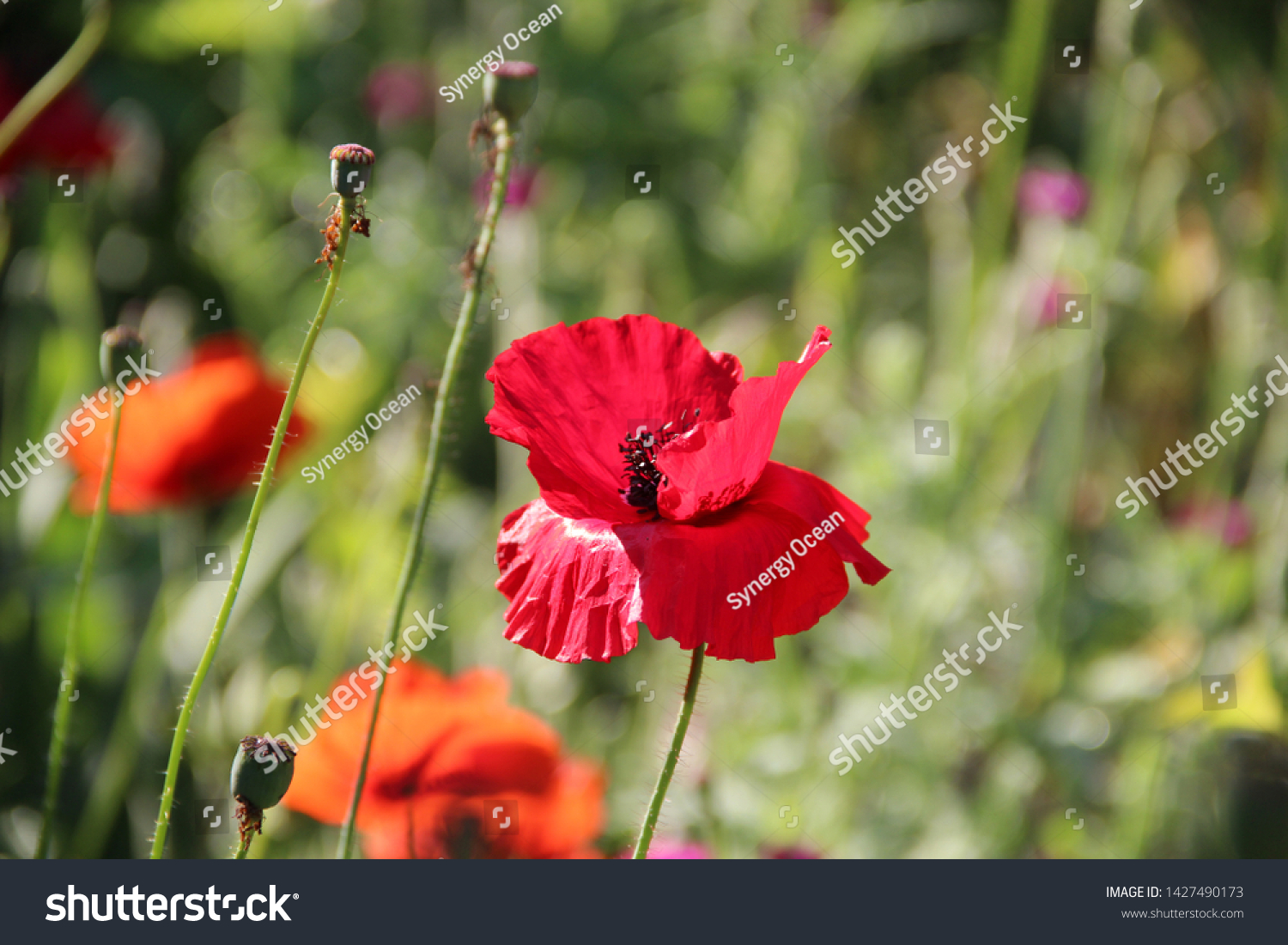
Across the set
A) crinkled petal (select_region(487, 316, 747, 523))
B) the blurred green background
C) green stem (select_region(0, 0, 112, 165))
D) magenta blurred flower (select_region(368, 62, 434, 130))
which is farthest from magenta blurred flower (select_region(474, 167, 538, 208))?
crinkled petal (select_region(487, 316, 747, 523))

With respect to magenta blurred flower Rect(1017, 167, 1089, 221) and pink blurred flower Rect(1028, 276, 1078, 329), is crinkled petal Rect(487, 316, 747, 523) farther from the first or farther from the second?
magenta blurred flower Rect(1017, 167, 1089, 221)

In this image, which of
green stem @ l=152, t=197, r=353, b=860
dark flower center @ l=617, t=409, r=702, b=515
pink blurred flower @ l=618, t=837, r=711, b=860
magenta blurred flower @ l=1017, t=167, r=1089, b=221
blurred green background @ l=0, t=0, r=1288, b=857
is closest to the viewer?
green stem @ l=152, t=197, r=353, b=860

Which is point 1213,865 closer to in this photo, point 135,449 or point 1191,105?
point 135,449

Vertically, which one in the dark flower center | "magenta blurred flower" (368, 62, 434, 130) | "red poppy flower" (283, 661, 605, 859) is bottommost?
"red poppy flower" (283, 661, 605, 859)

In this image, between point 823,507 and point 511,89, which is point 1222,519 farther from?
point 511,89

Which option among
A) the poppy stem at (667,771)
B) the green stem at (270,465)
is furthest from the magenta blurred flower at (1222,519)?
the green stem at (270,465)

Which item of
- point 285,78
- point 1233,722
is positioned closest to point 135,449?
point 285,78
